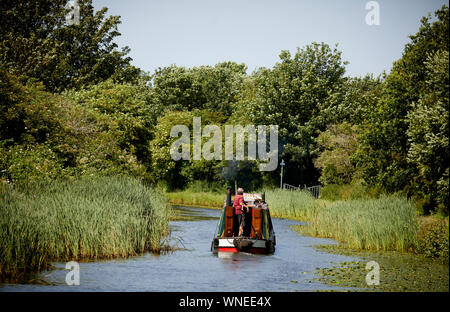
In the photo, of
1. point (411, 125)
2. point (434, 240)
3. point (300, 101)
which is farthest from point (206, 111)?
point (434, 240)

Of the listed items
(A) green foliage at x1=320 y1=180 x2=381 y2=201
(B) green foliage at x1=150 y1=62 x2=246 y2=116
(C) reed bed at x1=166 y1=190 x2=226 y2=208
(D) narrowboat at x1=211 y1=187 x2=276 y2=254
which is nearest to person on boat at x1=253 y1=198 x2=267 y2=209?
(D) narrowboat at x1=211 y1=187 x2=276 y2=254

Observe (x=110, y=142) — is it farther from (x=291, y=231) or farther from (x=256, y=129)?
(x=256, y=129)

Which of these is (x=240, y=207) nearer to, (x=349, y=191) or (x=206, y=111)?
(x=349, y=191)

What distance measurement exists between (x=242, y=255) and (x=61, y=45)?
137ft

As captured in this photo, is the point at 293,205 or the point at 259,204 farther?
the point at 293,205

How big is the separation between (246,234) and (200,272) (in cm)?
A: 394

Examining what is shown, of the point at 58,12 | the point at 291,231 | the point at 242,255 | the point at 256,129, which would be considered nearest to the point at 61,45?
the point at 58,12

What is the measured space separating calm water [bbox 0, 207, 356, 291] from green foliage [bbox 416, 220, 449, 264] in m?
2.81

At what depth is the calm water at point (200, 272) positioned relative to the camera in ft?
53.0

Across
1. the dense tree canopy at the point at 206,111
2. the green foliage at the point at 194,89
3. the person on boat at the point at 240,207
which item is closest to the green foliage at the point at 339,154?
the dense tree canopy at the point at 206,111

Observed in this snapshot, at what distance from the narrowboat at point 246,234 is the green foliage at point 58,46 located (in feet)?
117

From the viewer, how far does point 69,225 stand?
60.9 feet

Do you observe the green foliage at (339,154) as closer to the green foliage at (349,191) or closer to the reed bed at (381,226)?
the green foliage at (349,191)

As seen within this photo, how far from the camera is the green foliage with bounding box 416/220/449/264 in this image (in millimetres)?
20422
